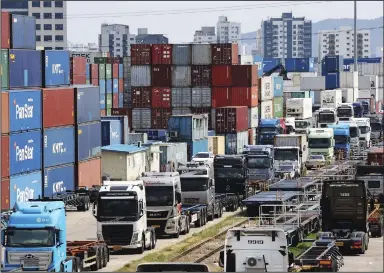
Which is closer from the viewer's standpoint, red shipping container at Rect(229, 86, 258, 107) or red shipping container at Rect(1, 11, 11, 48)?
red shipping container at Rect(1, 11, 11, 48)

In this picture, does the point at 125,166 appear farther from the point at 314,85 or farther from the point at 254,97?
the point at 314,85

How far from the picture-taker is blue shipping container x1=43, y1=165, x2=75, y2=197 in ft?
202

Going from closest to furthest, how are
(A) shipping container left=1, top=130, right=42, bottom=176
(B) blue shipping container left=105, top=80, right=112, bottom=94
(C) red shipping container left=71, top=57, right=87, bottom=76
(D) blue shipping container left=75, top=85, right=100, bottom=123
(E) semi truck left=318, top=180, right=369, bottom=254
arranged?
(E) semi truck left=318, top=180, right=369, bottom=254 < (A) shipping container left=1, top=130, right=42, bottom=176 < (D) blue shipping container left=75, top=85, right=100, bottom=123 < (C) red shipping container left=71, top=57, right=87, bottom=76 < (B) blue shipping container left=105, top=80, right=112, bottom=94

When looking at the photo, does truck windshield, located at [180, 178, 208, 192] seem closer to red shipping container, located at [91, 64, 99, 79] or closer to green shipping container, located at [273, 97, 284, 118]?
green shipping container, located at [273, 97, 284, 118]

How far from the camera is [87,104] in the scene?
69.6 meters

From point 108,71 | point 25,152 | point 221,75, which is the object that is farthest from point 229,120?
point 108,71

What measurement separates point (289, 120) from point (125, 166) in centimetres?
3955

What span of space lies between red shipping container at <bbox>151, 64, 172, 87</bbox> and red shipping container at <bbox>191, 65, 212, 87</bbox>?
2.04m

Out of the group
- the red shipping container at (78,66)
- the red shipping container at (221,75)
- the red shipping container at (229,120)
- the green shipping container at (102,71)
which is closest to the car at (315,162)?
the red shipping container at (229,120)

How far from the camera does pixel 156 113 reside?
10088 cm

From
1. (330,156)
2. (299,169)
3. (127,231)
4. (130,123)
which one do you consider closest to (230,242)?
(127,231)

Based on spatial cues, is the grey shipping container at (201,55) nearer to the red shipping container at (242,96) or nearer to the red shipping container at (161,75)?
the red shipping container at (161,75)

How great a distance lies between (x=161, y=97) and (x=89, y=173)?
33406 mm

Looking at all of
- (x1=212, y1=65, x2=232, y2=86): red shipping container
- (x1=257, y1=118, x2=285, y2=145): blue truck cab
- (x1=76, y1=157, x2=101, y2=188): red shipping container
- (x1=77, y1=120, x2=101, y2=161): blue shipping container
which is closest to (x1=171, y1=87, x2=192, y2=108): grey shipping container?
(x1=212, y1=65, x2=232, y2=86): red shipping container
